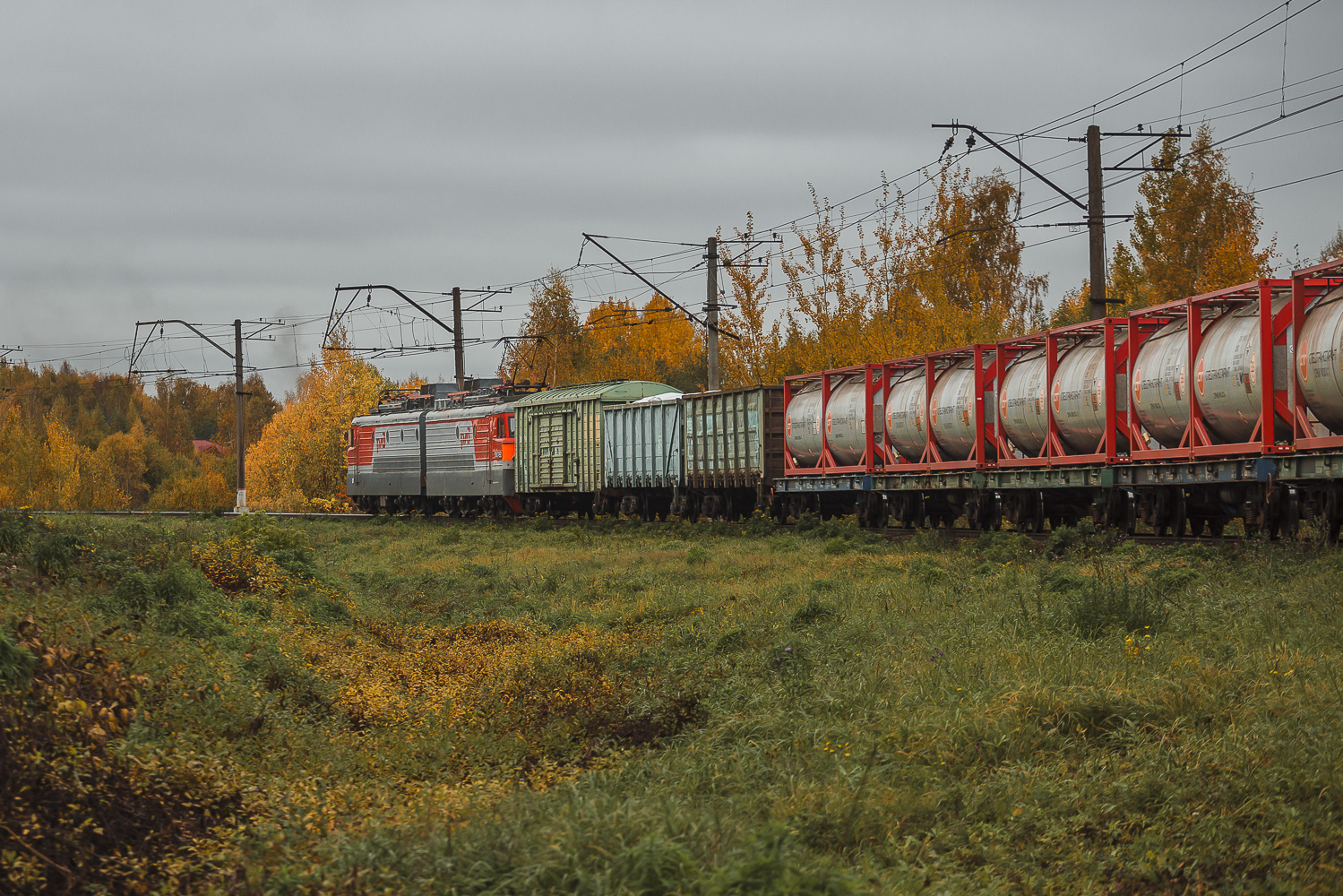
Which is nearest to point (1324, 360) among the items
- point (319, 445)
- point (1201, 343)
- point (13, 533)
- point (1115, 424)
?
point (1201, 343)

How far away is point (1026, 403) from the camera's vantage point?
Result: 71.1ft

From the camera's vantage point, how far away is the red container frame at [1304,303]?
15.3 m

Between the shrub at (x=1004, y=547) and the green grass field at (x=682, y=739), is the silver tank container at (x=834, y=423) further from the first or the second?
the green grass field at (x=682, y=739)

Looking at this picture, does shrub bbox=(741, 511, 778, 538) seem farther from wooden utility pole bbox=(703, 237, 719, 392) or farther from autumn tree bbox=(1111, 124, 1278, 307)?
autumn tree bbox=(1111, 124, 1278, 307)

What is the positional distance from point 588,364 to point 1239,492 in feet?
200

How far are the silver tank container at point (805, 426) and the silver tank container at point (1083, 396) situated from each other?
7.98m

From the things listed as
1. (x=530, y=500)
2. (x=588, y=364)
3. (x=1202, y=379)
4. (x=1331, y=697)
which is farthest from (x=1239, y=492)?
(x=588, y=364)

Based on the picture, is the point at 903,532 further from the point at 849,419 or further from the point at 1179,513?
the point at 1179,513

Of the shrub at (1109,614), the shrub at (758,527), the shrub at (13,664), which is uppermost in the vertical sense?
the shrub at (13,664)

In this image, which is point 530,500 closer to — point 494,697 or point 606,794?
point 494,697

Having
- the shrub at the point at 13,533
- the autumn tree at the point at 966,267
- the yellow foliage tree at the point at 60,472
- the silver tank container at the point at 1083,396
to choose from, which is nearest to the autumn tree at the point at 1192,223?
the autumn tree at the point at 966,267

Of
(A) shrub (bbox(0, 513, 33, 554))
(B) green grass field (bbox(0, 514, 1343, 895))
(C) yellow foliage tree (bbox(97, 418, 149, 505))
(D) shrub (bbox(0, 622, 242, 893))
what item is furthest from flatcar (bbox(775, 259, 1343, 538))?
(C) yellow foliage tree (bbox(97, 418, 149, 505))

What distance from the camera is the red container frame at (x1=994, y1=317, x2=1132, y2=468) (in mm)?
19266

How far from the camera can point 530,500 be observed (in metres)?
40.3
